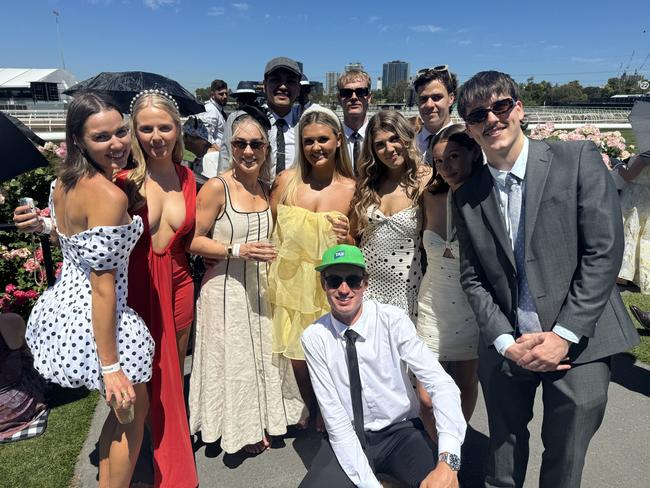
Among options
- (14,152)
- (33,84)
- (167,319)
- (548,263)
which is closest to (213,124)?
(14,152)

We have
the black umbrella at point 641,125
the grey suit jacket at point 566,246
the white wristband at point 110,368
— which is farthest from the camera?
the black umbrella at point 641,125

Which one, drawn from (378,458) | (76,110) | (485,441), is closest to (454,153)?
(378,458)

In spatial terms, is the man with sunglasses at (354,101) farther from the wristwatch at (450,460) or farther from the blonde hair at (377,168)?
the wristwatch at (450,460)

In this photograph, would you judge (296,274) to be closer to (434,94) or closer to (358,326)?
(358,326)

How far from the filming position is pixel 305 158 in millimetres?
3209

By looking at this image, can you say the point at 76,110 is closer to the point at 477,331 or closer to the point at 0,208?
the point at 477,331

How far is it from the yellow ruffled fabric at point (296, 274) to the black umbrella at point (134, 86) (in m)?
4.03

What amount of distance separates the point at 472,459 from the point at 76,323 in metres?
2.64

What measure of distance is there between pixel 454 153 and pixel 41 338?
235 cm

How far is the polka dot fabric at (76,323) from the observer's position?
2139 millimetres

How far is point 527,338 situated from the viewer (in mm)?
2111

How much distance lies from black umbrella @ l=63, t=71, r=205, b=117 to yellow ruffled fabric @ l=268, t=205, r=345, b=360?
4.03 metres

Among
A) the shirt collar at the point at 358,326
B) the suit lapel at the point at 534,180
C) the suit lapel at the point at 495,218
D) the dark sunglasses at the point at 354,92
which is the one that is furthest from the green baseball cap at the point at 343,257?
the dark sunglasses at the point at 354,92

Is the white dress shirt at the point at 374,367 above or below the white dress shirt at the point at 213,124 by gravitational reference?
below
